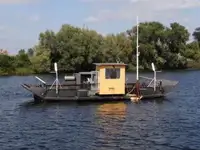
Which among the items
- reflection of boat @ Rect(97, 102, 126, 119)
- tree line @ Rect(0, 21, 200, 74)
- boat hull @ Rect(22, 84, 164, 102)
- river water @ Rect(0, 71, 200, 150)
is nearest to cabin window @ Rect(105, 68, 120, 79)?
boat hull @ Rect(22, 84, 164, 102)

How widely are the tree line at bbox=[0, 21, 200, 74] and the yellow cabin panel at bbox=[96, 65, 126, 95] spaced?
2807 inches

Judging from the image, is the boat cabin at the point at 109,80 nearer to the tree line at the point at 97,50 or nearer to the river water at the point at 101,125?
the river water at the point at 101,125

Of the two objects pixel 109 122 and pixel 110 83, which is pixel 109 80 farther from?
pixel 109 122

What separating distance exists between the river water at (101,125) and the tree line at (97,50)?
2937 inches

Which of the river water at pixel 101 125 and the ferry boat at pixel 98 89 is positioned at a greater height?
the ferry boat at pixel 98 89

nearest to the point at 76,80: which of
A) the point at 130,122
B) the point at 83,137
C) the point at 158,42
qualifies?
the point at 130,122

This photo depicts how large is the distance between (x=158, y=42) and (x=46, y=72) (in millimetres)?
41953

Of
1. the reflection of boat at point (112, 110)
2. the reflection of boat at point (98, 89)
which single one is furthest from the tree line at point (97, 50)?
the reflection of boat at point (112, 110)

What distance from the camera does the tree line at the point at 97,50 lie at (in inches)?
5092

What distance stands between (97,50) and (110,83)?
77.0 metres

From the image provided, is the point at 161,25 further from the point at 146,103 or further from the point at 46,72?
the point at 146,103

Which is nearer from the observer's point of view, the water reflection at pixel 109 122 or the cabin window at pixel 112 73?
the water reflection at pixel 109 122

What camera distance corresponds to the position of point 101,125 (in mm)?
37406

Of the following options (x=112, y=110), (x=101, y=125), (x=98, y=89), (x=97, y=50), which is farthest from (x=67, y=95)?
(x=97, y=50)
